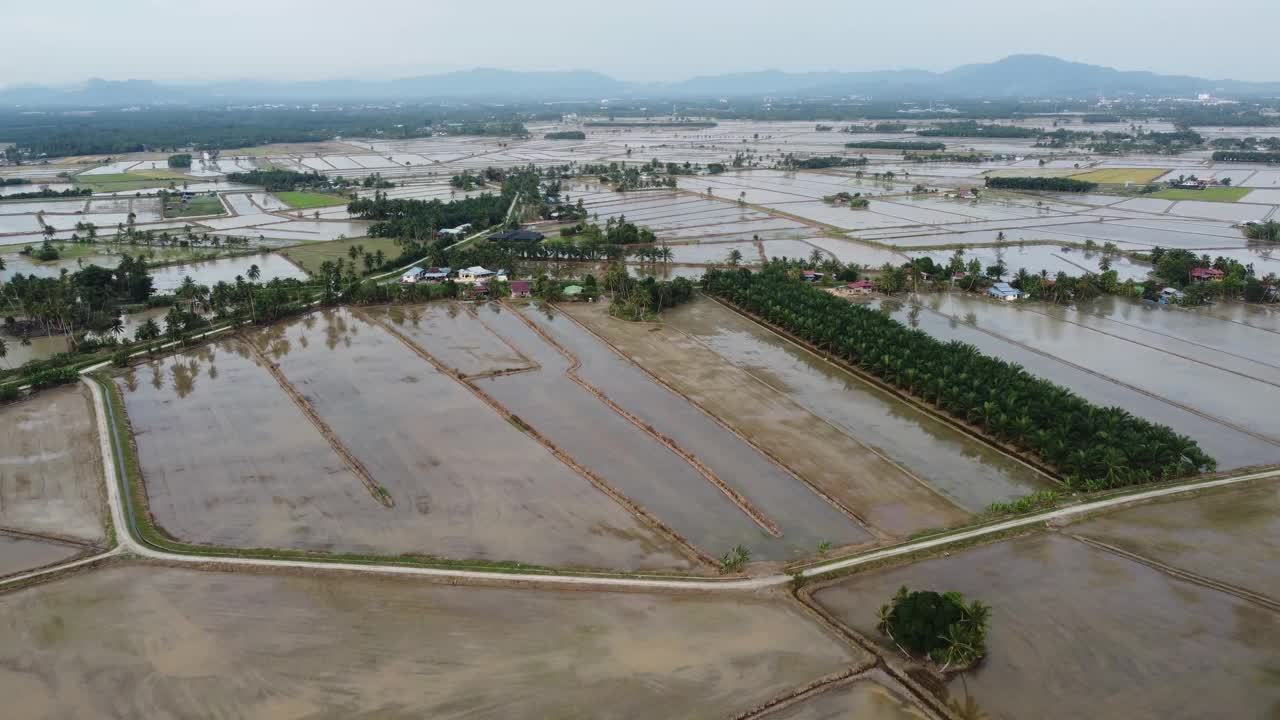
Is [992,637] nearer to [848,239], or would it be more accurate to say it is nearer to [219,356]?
[219,356]

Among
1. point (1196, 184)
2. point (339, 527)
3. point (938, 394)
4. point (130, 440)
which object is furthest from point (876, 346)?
point (1196, 184)

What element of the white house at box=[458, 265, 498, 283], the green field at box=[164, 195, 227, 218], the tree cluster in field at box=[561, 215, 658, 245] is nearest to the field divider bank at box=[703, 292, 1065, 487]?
the white house at box=[458, 265, 498, 283]

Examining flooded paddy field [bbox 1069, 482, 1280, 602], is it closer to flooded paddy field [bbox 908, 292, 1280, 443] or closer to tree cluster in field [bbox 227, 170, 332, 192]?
flooded paddy field [bbox 908, 292, 1280, 443]

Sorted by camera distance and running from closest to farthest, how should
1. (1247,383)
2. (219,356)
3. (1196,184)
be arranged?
(1247,383)
(219,356)
(1196,184)

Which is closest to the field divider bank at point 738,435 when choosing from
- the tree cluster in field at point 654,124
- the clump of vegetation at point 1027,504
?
the clump of vegetation at point 1027,504

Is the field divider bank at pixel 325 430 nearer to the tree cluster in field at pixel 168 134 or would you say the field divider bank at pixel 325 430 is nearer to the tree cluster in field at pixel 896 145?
the tree cluster in field at pixel 896 145
